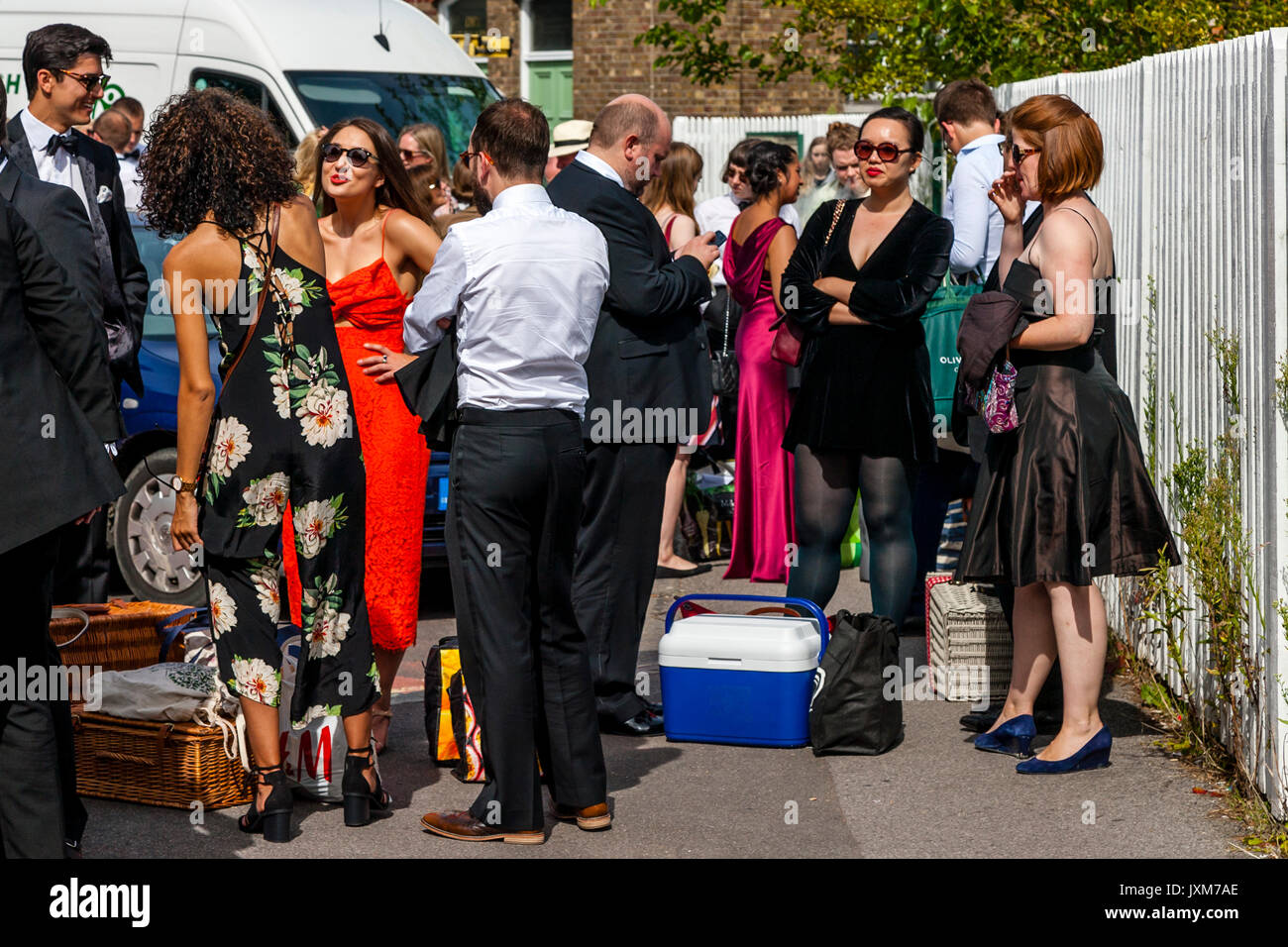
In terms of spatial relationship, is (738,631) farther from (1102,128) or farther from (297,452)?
(1102,128)

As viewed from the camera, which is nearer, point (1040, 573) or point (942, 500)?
point (1040, 573)

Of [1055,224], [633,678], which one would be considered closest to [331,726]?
[633,678]

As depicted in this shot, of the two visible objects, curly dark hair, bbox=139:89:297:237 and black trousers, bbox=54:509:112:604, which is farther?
black trousers, bbox=54:509:112:604

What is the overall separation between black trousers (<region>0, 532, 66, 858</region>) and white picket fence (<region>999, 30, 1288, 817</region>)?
3308mm

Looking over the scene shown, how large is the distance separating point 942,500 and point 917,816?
9.73ft

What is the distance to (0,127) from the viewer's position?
14.9 ft

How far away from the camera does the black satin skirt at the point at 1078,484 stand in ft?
18.7

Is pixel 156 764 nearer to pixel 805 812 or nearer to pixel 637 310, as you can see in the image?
pixel 805 812

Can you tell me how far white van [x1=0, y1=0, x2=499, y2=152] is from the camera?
1243 cm

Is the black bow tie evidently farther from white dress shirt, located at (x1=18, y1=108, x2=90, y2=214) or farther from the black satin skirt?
the black satin skirt

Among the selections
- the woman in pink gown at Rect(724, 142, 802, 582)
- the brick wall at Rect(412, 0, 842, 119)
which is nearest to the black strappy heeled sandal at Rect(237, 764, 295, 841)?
the woman in pink gown at Rect(724, 142, 802, 582)

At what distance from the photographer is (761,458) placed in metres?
9.24

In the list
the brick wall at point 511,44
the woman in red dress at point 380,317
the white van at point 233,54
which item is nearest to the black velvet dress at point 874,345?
the woman in red dress at point 380,317

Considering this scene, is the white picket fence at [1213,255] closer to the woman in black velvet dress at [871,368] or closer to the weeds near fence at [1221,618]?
the weeds near fence at [1221,618]
